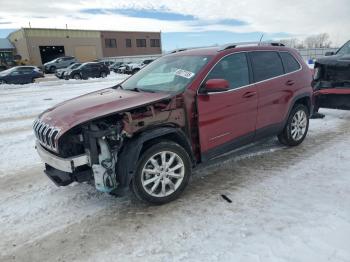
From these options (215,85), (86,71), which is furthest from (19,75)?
(215,85)

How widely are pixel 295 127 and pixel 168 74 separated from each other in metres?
2.61

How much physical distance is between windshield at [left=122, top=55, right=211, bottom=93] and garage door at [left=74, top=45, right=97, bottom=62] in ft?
191

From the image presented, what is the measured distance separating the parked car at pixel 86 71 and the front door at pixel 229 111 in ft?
78.3

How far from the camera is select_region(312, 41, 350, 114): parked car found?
7.35 metres

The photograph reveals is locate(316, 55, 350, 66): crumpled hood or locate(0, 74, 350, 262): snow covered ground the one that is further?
locate(316, 55, 350, 66): crumpled hood

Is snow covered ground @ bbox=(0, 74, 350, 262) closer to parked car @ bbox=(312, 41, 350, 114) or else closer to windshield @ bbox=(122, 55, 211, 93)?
windshield @ bbox=(122, 55, 211, 93)

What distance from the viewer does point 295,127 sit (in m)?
5.69

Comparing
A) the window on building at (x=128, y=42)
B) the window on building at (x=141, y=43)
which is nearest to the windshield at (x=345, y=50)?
the window on building at (x=128, y=42)

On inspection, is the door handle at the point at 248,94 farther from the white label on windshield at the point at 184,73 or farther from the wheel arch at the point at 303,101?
the wheel arch at the point at 303,101

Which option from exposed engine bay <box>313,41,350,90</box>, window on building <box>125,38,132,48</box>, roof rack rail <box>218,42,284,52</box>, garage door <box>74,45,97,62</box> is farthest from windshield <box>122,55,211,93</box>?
window on building <box>125,38,132,48</box>

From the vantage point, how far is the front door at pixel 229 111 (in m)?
4.12

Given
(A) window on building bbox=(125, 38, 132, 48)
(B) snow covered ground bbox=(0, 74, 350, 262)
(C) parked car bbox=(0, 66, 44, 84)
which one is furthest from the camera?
(A) window on building bbox=(125, 38, 132, 48)

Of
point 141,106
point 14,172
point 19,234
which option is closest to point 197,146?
point 141,106

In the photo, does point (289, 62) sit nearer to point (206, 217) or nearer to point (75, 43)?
point (206, 217)
